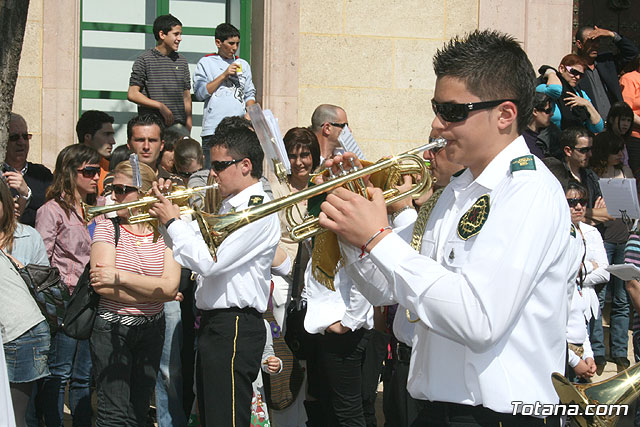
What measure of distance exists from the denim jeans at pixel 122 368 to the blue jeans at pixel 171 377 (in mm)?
675

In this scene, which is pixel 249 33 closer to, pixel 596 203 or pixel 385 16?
pixel 385 16

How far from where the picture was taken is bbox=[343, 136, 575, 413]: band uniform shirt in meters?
2.40

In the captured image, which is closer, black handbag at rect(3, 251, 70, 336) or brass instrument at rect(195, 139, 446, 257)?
brass instrument at rect(195, 139, 446, 257)

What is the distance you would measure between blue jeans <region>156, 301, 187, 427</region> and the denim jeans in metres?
0.67

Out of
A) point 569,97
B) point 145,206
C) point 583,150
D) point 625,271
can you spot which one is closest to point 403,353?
point 625,271

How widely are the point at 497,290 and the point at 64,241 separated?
449 centimetres

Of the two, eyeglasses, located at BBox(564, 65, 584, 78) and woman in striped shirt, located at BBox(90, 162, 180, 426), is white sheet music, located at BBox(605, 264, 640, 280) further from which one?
eyeglasses, located at BBox(564, 65, 584, 78)

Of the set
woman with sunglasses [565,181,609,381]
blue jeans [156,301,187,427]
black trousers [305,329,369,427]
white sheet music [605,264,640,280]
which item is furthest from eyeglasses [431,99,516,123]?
blue jeans [156,301,187,427]

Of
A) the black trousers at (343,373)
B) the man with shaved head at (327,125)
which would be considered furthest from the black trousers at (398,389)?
the man with shaved head at (327,125)

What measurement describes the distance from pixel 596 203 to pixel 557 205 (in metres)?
6.19

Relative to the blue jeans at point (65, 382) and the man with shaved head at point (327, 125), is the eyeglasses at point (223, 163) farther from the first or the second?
the man with shaved head at point (327, 125)

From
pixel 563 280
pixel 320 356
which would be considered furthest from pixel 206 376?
pixel 563 280

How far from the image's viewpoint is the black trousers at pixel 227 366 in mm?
4797

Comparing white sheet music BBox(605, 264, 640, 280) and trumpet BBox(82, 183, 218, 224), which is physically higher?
trumpet BBox(82, 183, 218, 224)
